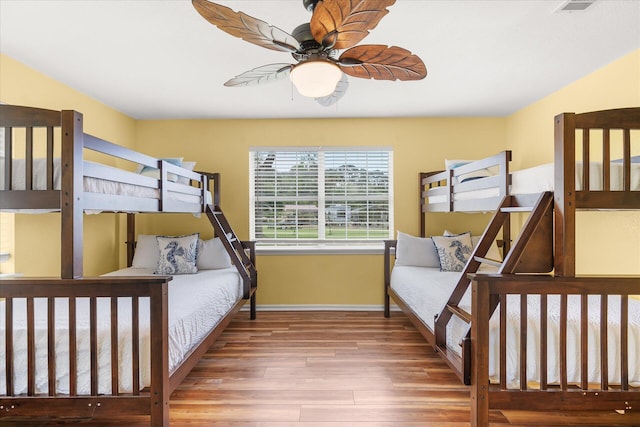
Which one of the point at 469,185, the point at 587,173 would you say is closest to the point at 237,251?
the point at 469,185

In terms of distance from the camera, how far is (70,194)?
1555mm

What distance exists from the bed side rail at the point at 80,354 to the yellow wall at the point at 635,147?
3.16 metres

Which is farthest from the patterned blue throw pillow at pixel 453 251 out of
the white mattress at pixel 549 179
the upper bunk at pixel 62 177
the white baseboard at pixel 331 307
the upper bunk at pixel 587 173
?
the upper bunk at pixel 62 177

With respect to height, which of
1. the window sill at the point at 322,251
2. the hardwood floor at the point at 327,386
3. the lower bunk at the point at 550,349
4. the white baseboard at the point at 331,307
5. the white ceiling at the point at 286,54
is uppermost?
the white ceiling at the point at 286,54

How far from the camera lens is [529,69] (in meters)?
2.72

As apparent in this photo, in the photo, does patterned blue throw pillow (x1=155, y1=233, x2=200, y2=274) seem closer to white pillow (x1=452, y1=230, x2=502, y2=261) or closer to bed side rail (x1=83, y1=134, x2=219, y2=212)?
bed side rail (x1=83, y1=134, x2=219, y2=212)

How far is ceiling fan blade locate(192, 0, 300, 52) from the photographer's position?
1.39 meters

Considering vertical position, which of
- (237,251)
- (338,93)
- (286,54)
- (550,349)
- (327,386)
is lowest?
(327,386)

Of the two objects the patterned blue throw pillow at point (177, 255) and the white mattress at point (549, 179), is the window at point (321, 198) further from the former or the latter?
the white mattress at point (549, 179)

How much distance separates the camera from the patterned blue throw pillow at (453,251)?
352cm

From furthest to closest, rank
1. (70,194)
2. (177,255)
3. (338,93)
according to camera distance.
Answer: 1. (177,255)
2. (338,93)
3. (70,194)

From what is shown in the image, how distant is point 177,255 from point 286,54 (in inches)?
88.3

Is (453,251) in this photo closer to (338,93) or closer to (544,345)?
(544,345)

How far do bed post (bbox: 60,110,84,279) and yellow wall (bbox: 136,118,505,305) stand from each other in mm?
2547
